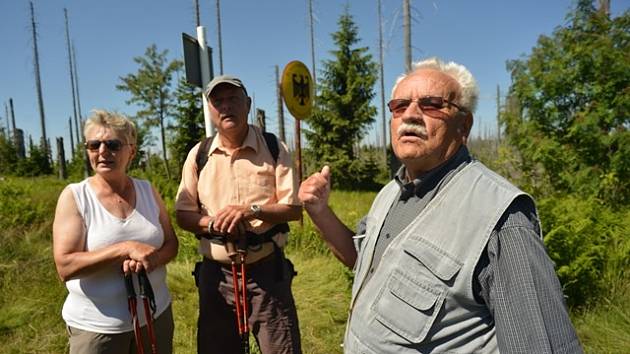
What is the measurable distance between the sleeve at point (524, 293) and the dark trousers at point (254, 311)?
155 centimetres

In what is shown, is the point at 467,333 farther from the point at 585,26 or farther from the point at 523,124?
the point at 585,26

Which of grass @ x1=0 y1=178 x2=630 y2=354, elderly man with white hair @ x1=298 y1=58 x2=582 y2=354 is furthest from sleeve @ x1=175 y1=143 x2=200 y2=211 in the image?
grass @ x1=0 y1=178 x2=630 y2=354

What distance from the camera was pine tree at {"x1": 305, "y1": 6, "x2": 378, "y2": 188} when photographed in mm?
18266

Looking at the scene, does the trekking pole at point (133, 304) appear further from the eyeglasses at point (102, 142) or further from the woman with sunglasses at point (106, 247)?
the eyeglasses at point (102, 142)

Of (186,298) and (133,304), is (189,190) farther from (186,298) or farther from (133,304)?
(186,298)

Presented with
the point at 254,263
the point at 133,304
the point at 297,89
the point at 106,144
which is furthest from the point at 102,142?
the point at 297,89

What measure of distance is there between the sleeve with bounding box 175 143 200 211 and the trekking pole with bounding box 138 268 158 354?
1.79ft

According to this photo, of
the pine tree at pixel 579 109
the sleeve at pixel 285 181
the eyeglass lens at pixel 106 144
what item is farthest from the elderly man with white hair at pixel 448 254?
the pine tree at pixel 579 109

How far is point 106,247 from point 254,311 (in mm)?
961

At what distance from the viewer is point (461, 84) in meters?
1.52

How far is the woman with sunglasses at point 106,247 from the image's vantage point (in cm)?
199

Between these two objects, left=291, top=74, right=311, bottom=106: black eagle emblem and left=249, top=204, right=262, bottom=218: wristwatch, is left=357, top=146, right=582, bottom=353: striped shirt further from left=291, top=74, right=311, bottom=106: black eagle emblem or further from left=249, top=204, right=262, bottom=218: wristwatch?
left=291, top=74, right=311, bottom=106: black eagle emblem

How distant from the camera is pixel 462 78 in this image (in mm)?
1535

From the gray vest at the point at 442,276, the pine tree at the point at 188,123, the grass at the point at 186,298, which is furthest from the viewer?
the pine tree at the point at 188,123
